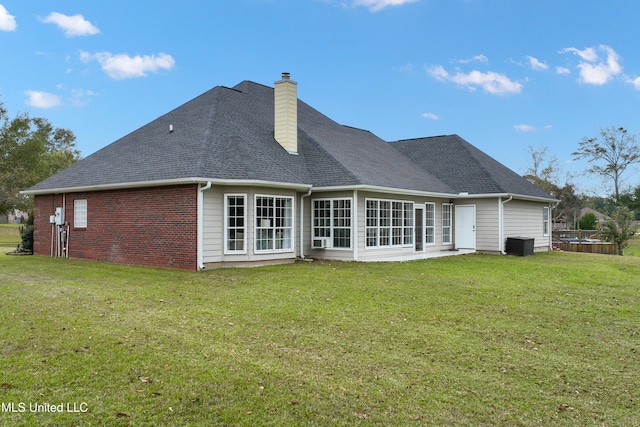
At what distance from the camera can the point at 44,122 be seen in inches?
2212

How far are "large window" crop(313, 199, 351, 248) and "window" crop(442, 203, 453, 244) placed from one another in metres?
6.27

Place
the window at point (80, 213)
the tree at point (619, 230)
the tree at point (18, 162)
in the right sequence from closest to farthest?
the window at point (80, 213), the tree at point (619, 230), the tree at point (18, 162)

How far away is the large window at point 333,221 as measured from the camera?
15.0m

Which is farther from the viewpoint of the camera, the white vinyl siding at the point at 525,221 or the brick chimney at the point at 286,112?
the white vinyl siding at the point at 525,221

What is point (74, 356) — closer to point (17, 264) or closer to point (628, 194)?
point (17, 264)

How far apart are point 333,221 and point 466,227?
289 inches

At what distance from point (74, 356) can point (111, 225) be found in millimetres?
10346

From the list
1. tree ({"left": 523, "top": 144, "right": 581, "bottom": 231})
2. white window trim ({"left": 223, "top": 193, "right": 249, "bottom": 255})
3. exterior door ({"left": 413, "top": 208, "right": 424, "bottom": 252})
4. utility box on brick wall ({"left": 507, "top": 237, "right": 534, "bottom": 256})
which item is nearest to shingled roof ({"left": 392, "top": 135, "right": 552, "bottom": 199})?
utility box on brick wall ({"left": 507, "top": 237, "right": 534, "bottom": 256})

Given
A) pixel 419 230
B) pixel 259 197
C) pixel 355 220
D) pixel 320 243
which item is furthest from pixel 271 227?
pixel 419 230

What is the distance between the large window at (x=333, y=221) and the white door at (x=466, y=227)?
7013 millimetres

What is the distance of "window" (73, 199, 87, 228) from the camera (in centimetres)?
1598

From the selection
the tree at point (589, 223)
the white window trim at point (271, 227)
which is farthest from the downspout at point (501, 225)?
the tree at point (589, 223)

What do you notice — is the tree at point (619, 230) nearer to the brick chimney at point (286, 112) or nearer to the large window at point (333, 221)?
the large window at point (333, 221)

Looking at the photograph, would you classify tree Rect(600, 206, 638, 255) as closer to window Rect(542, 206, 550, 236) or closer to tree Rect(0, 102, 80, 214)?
window Rect(542, 206, 550, 236)
